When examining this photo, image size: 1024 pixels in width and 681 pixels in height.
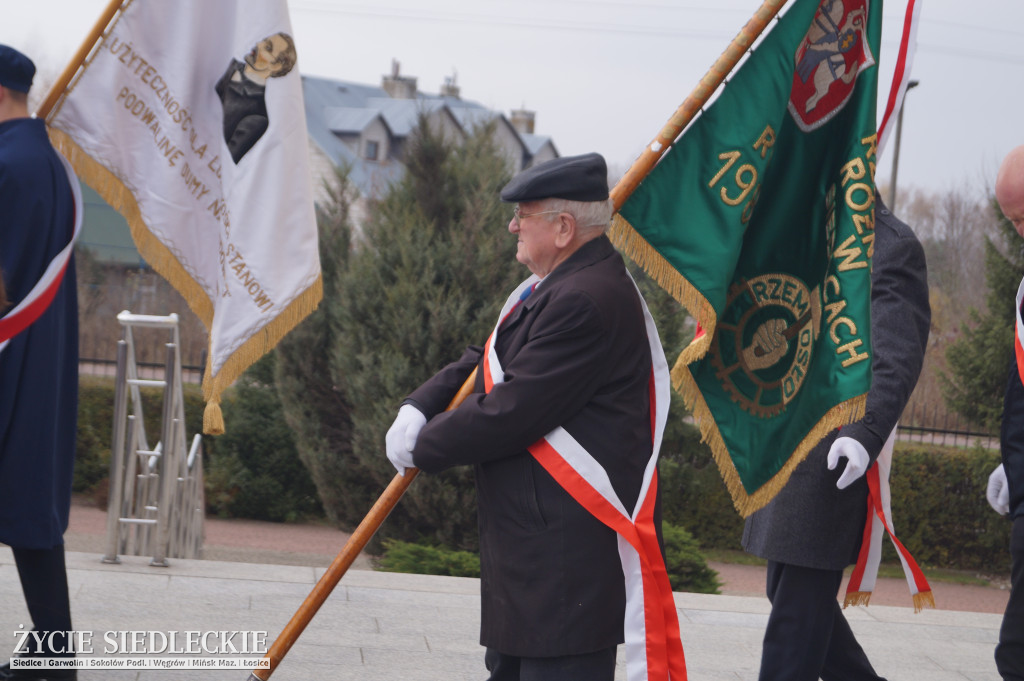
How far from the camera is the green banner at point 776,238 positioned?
309cm

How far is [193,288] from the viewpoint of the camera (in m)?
3.65

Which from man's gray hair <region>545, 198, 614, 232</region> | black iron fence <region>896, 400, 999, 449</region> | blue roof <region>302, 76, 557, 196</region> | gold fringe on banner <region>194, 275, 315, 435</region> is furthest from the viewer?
blue roof <region>302, 76, 557, 196</region>

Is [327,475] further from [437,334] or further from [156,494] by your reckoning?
[156,494]

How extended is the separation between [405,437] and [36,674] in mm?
1535

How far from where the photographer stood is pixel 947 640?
4.99 m

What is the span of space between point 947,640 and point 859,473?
232 centimetres

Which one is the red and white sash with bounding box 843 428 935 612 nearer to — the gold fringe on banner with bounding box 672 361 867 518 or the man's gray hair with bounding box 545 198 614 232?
the gold fringe on banner with bounding box 672 361 867 518

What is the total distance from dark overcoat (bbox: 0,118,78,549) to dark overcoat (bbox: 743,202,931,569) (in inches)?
89.2

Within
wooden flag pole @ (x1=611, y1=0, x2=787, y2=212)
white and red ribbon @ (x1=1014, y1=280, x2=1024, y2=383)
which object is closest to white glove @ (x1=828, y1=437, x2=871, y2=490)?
white and red ribbon @ (x1=1014, y1=280, x2=1024, y2=383)

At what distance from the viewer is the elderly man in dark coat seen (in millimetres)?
2508

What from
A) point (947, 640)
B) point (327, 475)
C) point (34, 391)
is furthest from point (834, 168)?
point (327, 475)

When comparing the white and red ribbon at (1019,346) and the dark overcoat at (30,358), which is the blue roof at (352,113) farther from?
the white and red ribbon at (1019,346)

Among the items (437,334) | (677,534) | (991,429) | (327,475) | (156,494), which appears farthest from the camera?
(991,429)

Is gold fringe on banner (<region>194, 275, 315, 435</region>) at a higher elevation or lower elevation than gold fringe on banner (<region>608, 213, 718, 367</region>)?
lower
